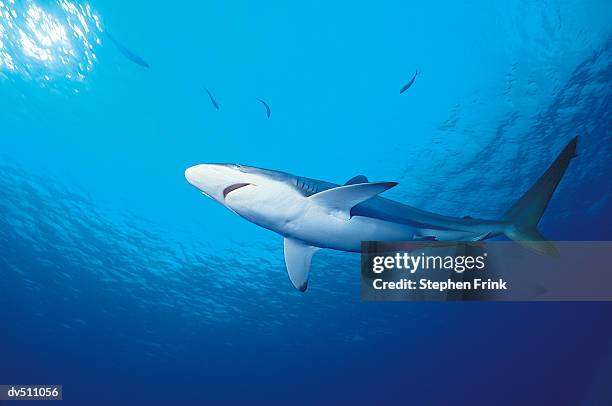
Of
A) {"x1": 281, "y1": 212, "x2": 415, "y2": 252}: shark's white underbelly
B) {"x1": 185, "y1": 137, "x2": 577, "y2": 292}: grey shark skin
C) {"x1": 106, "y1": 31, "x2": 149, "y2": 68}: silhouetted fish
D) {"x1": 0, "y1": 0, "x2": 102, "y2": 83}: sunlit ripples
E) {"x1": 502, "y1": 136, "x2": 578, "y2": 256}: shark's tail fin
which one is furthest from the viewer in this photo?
{"x1": 106, "y1": 31, "x2": 149, "y2": 68}: silhouetted fish

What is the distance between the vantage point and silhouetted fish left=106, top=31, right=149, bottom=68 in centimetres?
982

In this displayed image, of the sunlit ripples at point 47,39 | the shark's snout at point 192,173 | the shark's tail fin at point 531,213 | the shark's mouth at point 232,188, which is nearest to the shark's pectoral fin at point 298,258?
the shark's mouth at point 232,188

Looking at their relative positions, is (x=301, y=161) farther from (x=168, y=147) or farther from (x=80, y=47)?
(x=80, y=47)

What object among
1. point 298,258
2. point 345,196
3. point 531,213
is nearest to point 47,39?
point 298,258

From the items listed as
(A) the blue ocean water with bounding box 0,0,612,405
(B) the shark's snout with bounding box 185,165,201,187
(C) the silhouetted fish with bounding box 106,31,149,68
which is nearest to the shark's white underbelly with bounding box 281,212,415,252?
(B) the shark's snout with bounding box 185,165,201,187

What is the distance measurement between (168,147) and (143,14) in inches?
196

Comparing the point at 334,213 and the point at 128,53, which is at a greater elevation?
the point at 128,53

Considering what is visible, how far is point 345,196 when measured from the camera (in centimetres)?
427

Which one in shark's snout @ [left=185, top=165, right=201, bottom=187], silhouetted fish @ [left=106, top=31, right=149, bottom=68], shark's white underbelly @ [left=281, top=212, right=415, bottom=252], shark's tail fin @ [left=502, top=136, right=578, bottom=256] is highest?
silhouetted fish @ [left=106, top=31, right=149, bottom=68]

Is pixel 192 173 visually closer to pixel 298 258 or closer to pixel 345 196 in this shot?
pixel 345 196

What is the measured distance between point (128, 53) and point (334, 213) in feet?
28.4

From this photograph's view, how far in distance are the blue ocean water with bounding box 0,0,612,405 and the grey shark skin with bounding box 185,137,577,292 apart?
5991 millimetres

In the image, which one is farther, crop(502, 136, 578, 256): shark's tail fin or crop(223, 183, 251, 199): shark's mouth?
crop(502, 136, 578, 256): shark's tail fin

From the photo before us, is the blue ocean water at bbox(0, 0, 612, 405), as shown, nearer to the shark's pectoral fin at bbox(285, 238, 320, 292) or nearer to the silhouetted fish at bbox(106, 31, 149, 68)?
the silhouetted fish at bbox(106, 31, 149, 68)
